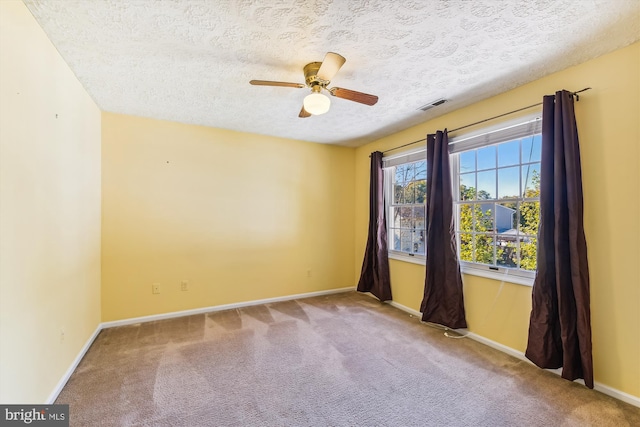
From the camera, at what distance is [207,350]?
2.54 m

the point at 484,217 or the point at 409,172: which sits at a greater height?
the point at 409,172

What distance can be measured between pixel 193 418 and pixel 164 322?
1843 millimetres

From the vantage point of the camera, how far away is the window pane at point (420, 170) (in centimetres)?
354

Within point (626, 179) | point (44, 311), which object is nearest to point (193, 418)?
point (44, 311)

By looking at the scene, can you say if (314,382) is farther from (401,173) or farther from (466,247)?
(401,173)

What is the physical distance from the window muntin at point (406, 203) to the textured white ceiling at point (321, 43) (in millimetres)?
1073

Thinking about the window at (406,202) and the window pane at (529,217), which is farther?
the window at (406,202)

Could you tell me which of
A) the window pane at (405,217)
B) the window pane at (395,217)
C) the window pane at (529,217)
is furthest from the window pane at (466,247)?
the window pane at (395,217)

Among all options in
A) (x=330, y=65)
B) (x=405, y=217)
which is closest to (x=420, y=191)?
(x=405, y=217)

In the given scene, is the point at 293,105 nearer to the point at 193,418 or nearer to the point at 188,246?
the point at 188,246

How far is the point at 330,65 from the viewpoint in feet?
5.79

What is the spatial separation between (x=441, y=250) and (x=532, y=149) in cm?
130

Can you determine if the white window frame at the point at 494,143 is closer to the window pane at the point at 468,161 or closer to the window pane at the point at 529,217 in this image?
the window pane at the point at 468,161

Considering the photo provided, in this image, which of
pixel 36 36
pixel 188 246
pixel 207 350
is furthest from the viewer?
pixel 188 246
